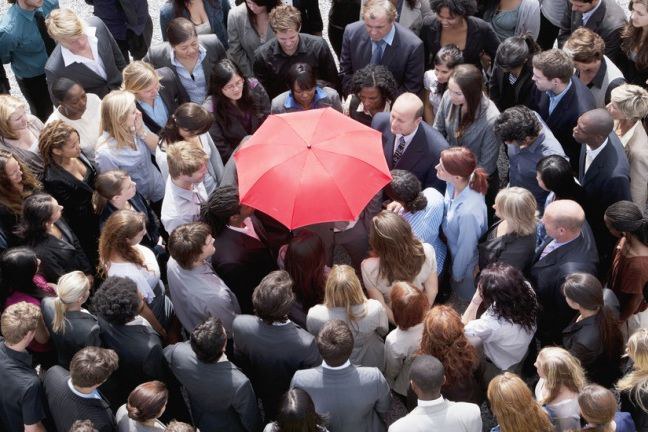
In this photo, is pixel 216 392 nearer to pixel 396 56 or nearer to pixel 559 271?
pixel 559 271

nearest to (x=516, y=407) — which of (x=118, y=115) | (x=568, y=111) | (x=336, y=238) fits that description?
(x=336, y=238)

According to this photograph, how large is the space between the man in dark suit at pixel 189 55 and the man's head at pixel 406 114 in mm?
1975

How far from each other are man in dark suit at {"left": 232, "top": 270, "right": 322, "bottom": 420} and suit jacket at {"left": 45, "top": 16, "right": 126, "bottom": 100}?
11.7 feet

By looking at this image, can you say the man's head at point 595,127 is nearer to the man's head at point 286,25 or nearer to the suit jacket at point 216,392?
the man's head at point 286,25

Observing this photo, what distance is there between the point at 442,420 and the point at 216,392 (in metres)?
1.41

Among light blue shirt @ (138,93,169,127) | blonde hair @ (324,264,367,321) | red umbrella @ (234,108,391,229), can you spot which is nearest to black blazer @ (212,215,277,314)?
red umbrella @ (234,108,391,229)

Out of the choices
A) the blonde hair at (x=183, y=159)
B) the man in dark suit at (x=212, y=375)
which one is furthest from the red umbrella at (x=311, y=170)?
the man in dark suit at (x=212, y=375)

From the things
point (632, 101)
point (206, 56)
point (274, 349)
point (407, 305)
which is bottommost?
point (274, 349)

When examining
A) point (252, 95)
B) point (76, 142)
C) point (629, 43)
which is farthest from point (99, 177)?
point (629, 43)

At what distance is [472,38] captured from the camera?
24.1 feet

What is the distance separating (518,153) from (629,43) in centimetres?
198

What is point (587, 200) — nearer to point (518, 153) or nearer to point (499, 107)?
point (518, 153)

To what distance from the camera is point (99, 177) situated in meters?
5.80

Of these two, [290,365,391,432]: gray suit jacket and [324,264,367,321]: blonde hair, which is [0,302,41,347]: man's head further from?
[324,264,367,321]: blonde hair
